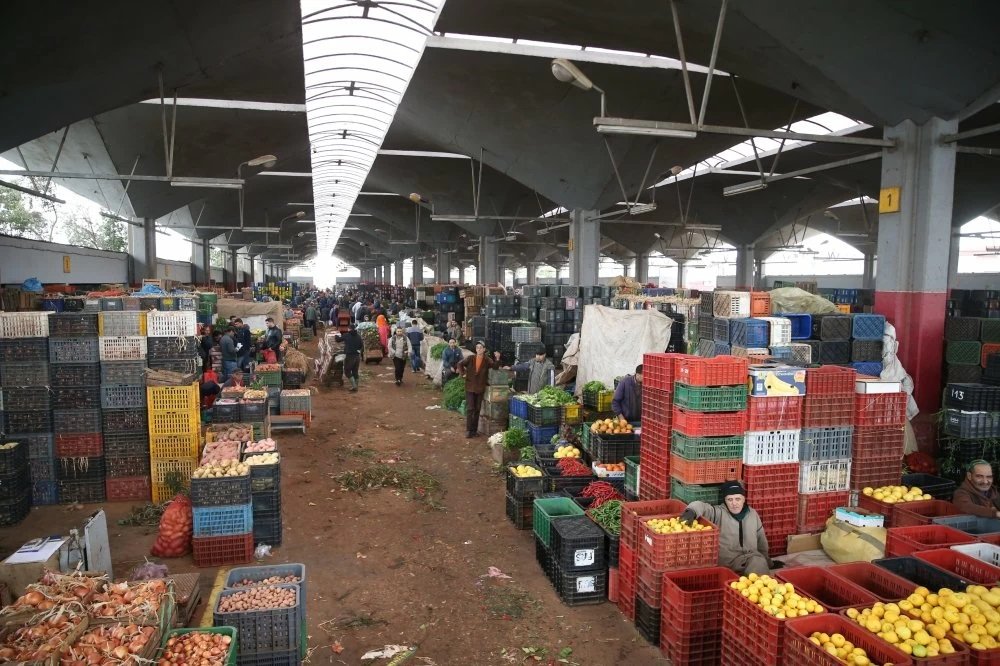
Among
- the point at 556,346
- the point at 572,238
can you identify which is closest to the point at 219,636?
the point at 556,346

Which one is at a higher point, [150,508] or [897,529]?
[897,529]

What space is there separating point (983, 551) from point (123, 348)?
8622 mm

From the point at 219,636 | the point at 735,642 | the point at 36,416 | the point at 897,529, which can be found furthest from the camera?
the point at 36,416

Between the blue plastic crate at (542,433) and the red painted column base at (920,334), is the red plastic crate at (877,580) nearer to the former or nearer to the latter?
the blue plastic crate at (542,433)

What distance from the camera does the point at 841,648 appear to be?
3340mm

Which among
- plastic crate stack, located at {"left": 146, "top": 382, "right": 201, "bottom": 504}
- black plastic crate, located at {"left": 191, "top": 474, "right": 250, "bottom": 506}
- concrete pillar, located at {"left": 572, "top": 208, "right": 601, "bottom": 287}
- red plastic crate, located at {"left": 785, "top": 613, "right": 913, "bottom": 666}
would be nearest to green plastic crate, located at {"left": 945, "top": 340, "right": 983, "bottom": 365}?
red plastic crate, located at {"left": 785, "top": 613, "right": 913, "bottom": 666}

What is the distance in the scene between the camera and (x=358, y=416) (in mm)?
13094

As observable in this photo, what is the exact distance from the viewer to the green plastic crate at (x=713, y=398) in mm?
5234

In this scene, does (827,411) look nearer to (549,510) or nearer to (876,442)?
(876,442)

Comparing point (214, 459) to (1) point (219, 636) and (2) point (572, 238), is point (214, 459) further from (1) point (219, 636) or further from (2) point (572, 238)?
(2) point (572, 238)

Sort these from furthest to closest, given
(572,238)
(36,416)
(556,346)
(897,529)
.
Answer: (572,238) < (556,346) < (36,416) < (897,529)

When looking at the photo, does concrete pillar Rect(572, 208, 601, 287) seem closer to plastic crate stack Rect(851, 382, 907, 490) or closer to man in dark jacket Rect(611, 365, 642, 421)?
man in dark jacket Rect(611, 365, 642, 421)

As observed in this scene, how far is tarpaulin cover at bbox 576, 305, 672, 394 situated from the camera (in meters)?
10.8

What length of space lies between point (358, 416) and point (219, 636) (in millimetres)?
9554
